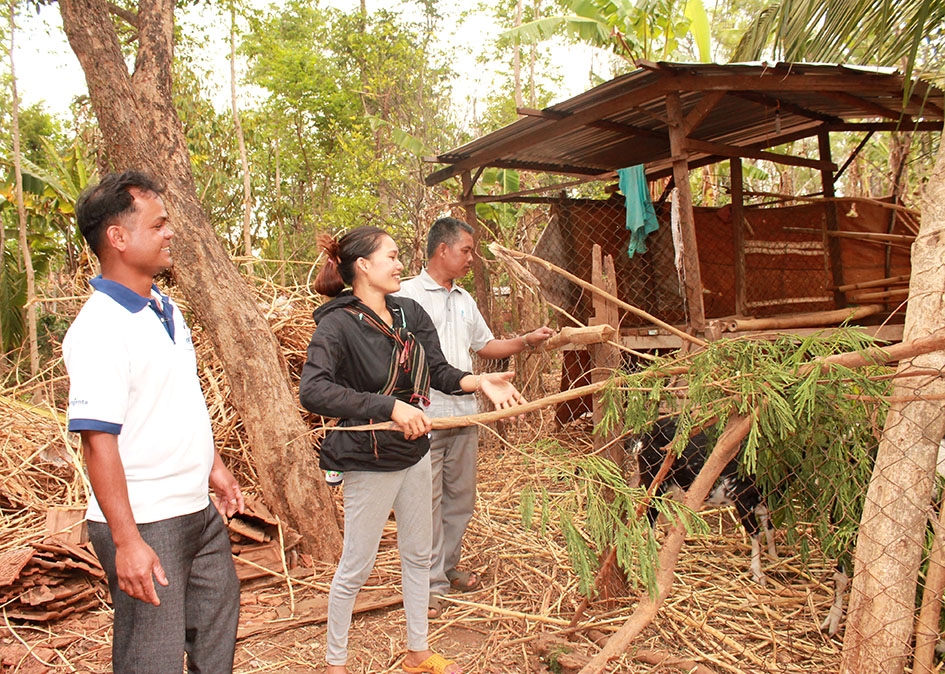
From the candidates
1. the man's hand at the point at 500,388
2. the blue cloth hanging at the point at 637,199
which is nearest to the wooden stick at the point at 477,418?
the man's hand at the point at 500,388

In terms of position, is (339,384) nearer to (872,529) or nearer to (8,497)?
(872,529)

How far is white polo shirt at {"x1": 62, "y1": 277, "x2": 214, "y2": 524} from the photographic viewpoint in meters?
1.88

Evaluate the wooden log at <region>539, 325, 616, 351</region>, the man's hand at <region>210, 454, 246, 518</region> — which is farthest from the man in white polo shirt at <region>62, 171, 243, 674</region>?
the wooden log at <region>539, 325, 616, 351</region>

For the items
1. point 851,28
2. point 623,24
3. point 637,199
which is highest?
point 623,24

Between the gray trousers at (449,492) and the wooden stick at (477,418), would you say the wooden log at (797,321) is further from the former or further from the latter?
the wooden stick at (477,418)

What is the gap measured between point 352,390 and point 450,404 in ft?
4.43

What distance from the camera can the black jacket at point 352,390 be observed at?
2580mm

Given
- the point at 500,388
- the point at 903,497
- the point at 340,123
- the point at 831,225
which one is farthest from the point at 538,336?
the point at 340,123

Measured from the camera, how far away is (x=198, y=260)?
4484 mm

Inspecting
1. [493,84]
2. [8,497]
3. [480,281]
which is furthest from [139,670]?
[493,84]

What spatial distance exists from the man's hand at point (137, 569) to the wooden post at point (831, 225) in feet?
24.1

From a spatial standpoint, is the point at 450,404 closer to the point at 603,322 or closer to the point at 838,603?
the point at 603,322

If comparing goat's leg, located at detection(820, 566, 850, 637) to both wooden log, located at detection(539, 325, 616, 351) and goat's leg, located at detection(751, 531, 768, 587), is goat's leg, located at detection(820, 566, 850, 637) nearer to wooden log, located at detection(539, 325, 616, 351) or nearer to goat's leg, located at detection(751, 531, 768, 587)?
goat's leg, located at detection(751, 531, 768, 587)

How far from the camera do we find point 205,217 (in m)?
4.62
